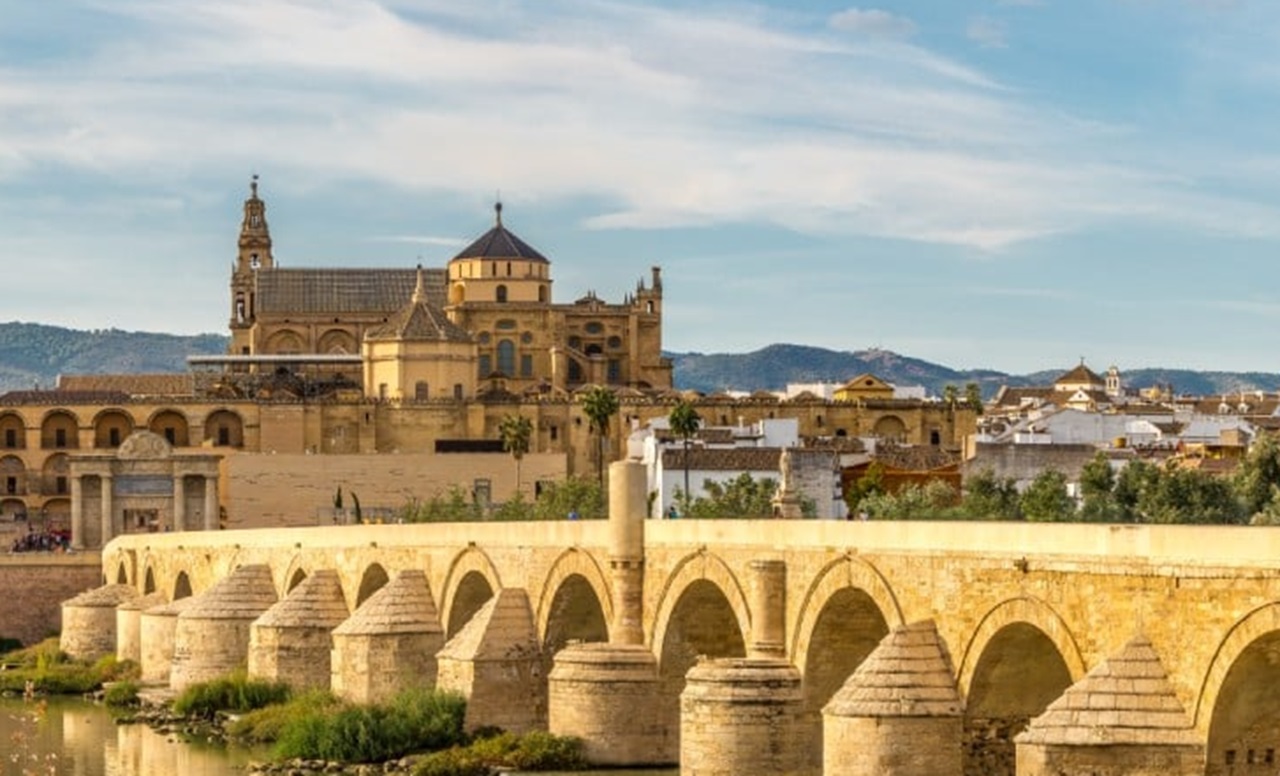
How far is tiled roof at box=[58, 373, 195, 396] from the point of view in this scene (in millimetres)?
109250

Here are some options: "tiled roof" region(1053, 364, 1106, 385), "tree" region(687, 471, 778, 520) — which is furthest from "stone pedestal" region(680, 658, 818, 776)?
"tiled roof" region(1053, 364, 1106, 385)

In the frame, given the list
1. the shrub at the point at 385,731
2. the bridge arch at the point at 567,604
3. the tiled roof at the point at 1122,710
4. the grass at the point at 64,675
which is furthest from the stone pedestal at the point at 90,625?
the tiled roof at the point at 1122,710

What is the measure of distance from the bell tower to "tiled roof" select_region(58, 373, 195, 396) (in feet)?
14.8

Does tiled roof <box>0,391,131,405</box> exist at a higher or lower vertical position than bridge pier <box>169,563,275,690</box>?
higher

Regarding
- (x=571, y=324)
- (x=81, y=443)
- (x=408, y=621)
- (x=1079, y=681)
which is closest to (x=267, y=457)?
(x=81, y=443)

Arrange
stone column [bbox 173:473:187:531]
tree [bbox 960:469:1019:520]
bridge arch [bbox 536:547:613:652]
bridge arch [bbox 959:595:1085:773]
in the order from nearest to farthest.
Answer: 1. bridge arch [bbox 959:595:1085:773]
2. bridge arch [bbox 536:547:613:652]
3. tree [bbox 960:469:1019:520]
4. stone column [bbox 173:473:187:531]

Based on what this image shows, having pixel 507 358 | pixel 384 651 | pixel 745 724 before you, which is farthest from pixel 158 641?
pixel 507 358

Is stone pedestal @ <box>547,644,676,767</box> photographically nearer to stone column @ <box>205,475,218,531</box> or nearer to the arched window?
stone column @ <box>205,475,218,531</box>

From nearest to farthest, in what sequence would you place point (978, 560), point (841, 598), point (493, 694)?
1. point (978, 560)
2. point (841, 598)
3. point (493, 694)

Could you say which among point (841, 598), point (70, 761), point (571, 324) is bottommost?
point (70, 761)

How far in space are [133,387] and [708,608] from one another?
Result: 76294 millimetres

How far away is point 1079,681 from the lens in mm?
25047

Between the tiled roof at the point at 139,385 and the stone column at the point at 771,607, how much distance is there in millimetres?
75640

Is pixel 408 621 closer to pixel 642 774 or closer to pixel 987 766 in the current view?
pixel 642 774
